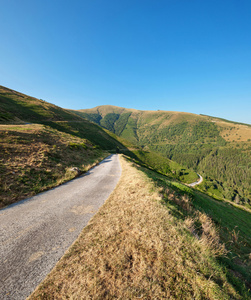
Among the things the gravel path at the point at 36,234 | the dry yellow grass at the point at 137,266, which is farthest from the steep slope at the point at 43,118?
the dry yellow grass at the point at 137,266

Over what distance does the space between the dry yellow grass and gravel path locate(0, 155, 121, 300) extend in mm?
467

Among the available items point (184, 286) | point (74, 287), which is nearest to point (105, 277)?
point (74, 287)

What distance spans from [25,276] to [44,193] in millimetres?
6954

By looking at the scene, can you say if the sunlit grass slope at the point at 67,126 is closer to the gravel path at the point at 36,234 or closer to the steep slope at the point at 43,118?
the steep slope at the point at 43,118

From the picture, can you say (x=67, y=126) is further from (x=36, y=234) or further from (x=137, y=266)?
(x=137, y=266)

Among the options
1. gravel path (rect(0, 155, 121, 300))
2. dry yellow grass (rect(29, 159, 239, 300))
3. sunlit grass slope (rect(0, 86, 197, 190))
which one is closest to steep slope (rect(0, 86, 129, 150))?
sunlit grass slope (rect(0, 86, 197, 190))

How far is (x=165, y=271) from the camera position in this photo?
3256mm

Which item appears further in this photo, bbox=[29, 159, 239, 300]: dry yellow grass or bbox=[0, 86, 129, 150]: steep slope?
bbox=[0, 86, 129, 150]: steep slope

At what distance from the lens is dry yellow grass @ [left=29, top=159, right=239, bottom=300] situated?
9.21 ft

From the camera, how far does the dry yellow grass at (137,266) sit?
2807 millimetres

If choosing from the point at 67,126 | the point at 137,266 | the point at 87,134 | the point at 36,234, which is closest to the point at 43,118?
the point at 67,126

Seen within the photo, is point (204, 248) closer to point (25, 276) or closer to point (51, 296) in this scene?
point (51, 296)

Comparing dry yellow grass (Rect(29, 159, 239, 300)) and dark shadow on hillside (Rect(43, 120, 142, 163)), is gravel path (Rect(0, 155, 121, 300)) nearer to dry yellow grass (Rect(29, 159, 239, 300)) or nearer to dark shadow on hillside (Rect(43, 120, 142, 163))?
dry yellow grass (Rect(29, 159, 239, 300))

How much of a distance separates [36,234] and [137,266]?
13.6 ft
